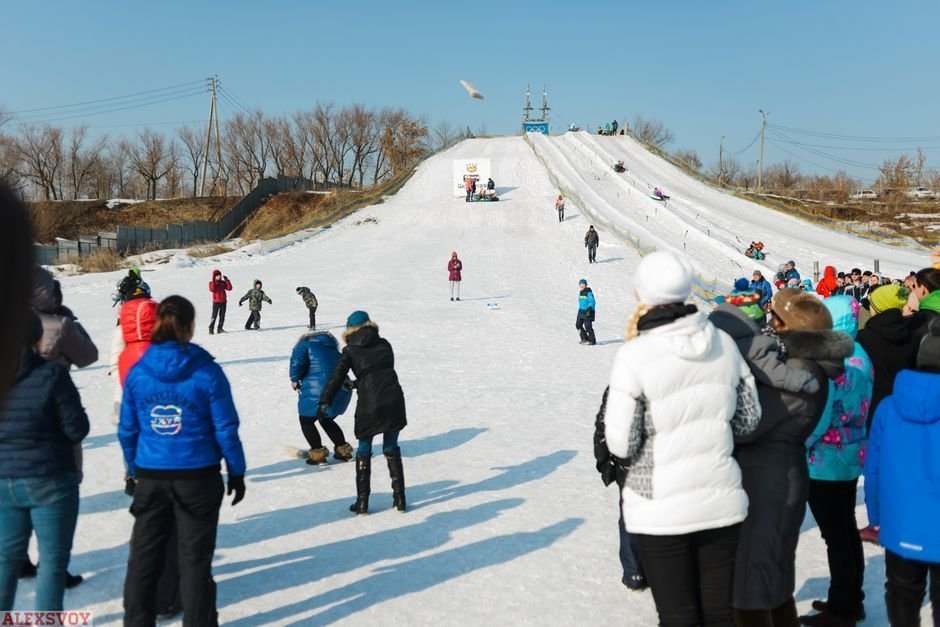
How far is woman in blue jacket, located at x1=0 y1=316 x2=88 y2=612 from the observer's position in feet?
12.5

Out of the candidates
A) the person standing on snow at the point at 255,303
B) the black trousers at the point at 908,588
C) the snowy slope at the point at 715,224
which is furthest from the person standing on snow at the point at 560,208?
the black trousers at the point at 908,588

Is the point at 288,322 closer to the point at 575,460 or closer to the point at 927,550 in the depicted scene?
the point at 575,460

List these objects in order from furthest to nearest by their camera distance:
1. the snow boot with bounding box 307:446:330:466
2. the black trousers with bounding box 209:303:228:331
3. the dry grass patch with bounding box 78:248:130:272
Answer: the dry grass patch with bounding box 78:248:130:272
the black trousers with bounding box 209:303:228:331
the snow boot with bounding box 307:446:330:466

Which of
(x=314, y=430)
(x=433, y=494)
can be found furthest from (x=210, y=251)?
(x=433, y=494)

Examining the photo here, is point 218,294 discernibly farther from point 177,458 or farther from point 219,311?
point 177,458

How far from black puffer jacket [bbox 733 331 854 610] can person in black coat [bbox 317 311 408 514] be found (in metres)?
3.56

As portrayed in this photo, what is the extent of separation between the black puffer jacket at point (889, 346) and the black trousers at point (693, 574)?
3.14 m

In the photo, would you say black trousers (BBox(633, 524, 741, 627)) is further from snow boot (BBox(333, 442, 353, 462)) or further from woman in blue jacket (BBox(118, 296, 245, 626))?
snow boot (BBox(333, 442, 353, 462))

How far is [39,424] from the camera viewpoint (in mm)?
3834

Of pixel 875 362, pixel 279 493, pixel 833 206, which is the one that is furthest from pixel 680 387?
pixel 833 206

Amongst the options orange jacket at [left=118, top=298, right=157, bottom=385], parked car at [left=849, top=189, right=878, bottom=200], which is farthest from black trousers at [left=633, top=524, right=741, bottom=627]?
parked car at [left=849, top=189, right=878, bottom=200]

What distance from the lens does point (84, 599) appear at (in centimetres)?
476

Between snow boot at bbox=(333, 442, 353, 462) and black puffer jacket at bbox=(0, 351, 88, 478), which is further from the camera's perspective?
snow boot at bbox=(333, 442, 353, 462)

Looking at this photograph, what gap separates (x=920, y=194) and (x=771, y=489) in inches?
2894
